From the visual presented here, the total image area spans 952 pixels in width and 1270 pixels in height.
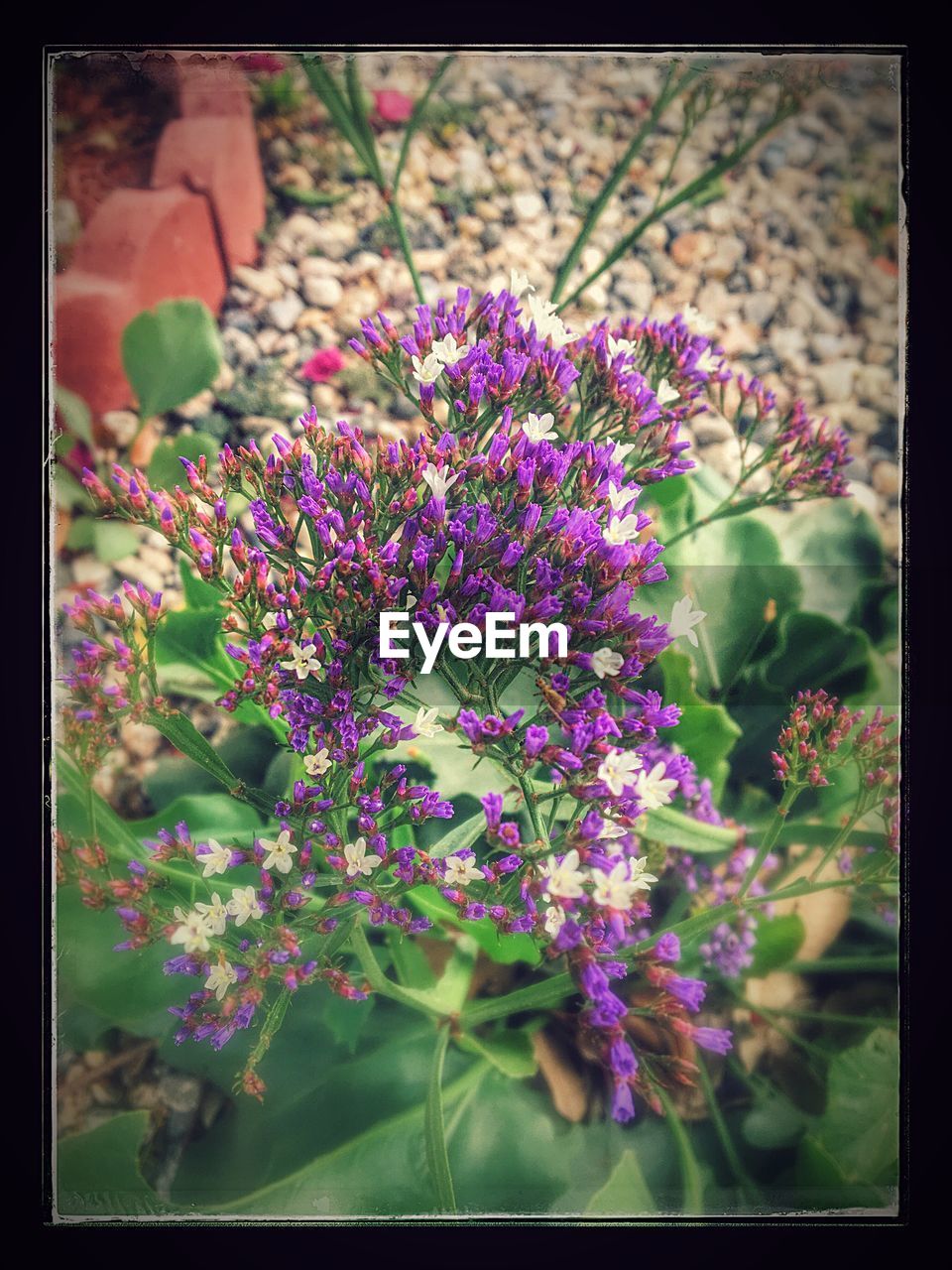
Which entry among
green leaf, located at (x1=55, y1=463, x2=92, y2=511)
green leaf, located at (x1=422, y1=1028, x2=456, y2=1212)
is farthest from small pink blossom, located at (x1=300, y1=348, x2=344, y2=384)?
green leaf, located at (x1=422, y1=1028, x2=456, y2=1212)

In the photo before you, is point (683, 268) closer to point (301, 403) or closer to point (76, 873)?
point (301, 403)

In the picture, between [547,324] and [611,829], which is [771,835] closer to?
[611,829]

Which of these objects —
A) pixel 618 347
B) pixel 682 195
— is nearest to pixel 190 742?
pixel 618 347

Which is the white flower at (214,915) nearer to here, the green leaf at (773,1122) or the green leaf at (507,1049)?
the green leaf at (507,1049)

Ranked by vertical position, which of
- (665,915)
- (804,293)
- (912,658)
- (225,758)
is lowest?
(665,915)

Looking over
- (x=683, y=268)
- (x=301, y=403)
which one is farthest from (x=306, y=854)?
(x=683, y=268)

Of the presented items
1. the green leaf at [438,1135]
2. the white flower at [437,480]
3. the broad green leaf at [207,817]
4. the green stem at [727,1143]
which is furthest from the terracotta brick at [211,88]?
the green stem at [727,1143]

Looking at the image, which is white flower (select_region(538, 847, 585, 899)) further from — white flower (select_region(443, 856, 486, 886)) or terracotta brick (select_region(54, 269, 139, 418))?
terracotta brick (select_region(54, 269, 139, 418))
